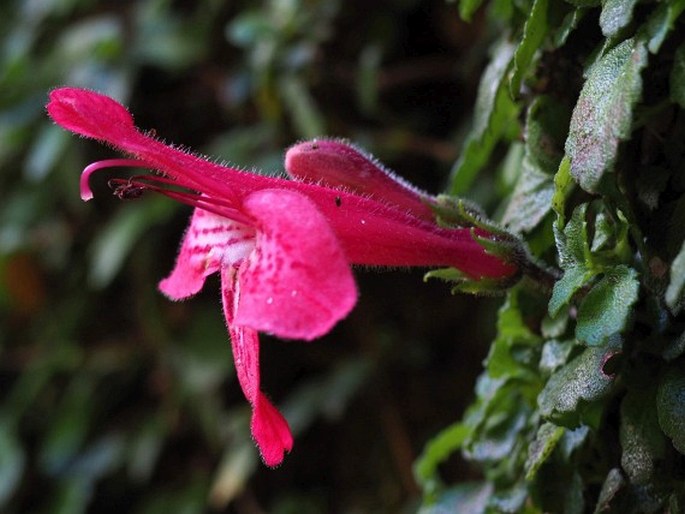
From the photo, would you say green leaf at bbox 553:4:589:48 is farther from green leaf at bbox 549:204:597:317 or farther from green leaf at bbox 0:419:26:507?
green leaf at bbox 0:419:26:507

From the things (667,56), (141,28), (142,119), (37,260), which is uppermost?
(667,56)

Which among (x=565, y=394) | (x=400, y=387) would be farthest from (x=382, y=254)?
(x=400, y=387)

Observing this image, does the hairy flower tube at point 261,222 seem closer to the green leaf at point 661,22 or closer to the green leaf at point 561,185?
the green leaf at point 561,185

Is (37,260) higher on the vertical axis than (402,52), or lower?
lower

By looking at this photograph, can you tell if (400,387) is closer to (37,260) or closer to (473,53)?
(473,53)

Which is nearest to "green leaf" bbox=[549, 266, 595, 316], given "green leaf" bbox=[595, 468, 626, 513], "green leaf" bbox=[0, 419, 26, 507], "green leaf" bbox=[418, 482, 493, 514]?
"green leaf" bbox=[595, 468, 626, 513]

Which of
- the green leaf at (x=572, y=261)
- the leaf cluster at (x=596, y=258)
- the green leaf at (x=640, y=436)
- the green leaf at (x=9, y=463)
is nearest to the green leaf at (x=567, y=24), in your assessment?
the leaf cluster at (x=596, y=258)
